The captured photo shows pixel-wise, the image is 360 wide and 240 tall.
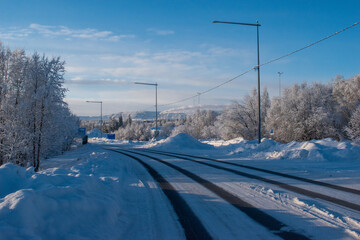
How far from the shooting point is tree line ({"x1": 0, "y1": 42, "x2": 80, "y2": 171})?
23.5 meters

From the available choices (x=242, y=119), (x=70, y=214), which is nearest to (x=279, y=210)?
(x=70, y=214)

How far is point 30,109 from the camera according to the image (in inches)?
942

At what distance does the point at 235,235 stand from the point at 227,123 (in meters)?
46.4

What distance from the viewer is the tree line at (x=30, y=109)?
2345cm

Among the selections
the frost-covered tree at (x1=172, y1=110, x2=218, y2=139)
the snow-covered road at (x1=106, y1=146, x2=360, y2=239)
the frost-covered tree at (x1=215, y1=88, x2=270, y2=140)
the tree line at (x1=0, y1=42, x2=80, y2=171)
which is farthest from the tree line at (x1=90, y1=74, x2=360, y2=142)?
the snow-covered road at (x1=106, y1=146, x2=360, y2=239)

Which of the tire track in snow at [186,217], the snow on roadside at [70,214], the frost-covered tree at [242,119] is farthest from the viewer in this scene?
the frost-covered tree at [242,119]

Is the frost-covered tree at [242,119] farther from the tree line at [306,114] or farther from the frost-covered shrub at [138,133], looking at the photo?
the frost-covered shrub at [138,133]

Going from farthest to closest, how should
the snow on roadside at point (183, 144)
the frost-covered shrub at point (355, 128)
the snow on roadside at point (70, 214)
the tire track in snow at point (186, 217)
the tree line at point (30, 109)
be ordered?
1. the frost-covered shrub at point (355, 128)
2. the snow on roadside at point (183, 144)
3. the tree line at point (30, 109)
4. the tire track in snow at point (186, 217)
5. the snow on roadside at point (70, 214)

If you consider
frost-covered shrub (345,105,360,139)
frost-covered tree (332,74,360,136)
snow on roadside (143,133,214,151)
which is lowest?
snow on roadside (143,133,214,151)

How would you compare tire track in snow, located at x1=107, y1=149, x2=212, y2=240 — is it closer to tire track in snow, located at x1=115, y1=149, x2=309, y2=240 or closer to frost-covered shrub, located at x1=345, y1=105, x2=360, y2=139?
tire track in snow, located at x1=115, y1=149, x2=309, y2=240

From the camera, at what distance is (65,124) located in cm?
2773

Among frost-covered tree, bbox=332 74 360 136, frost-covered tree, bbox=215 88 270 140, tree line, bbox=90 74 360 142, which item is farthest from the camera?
frost-covered tree, bbox=215 88 270 140

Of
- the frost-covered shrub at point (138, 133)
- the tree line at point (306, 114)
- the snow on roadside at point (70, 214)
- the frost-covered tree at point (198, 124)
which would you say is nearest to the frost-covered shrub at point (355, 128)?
the tree line at point (306, 114)

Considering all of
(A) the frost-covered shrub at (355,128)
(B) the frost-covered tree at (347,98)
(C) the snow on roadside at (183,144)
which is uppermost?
(B) the frost-covered tree at (347,98)
